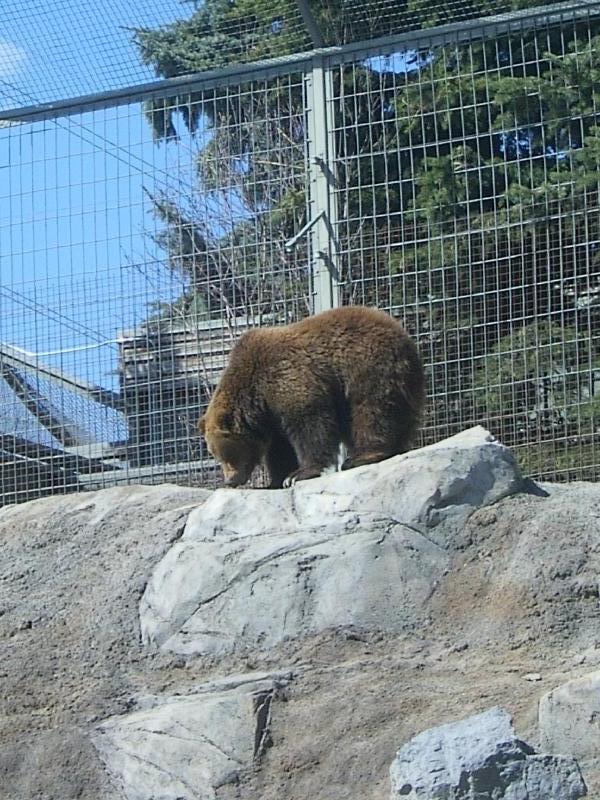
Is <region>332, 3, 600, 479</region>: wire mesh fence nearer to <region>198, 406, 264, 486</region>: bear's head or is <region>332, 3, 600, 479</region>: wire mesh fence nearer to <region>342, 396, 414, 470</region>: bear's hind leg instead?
<region>342, 396, 414, 470</region>: bear's hind leg

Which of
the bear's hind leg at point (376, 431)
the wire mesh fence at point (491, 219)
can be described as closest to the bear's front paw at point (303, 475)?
the bear's hind leg at point (376, 431)

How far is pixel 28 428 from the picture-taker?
10.3 meters

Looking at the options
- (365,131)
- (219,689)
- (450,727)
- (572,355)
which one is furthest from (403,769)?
(365,131)

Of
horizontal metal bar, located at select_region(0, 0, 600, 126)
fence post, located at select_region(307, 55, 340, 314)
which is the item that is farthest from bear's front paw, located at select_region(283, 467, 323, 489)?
horizontal metal bar, located at select_region(0, 0, 600, 126)

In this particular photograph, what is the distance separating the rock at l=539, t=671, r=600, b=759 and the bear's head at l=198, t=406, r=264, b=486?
3.36 meters

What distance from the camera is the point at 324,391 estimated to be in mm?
8320

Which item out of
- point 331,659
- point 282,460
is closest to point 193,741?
point 331,659

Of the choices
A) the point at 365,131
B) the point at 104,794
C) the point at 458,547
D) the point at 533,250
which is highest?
the point at 365,131

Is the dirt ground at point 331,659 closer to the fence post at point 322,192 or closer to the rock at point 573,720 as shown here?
the rock at point 573,720

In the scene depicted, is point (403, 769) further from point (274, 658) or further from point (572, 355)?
point (572, 355)

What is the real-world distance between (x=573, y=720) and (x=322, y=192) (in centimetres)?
497

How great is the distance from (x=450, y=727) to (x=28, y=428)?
17.6 ft

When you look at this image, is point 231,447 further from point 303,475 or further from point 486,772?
point 486,772

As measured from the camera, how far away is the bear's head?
8.65 metres
